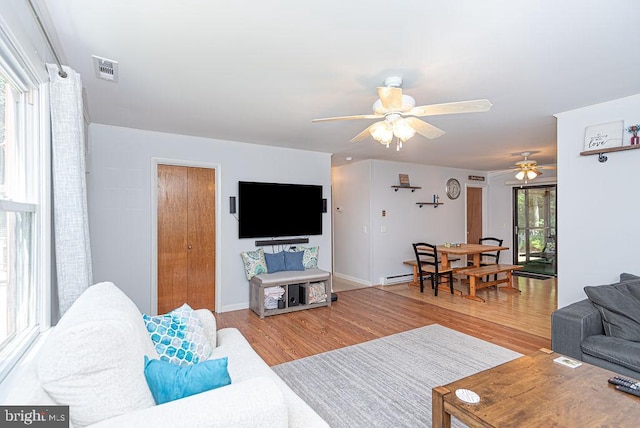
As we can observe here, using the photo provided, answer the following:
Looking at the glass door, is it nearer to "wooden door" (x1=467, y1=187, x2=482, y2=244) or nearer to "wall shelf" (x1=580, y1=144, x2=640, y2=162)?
"wooden door" (x1=467, y1=187, x2=482, y2=244)

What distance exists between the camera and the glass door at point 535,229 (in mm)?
6863

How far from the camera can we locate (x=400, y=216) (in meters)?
6.29

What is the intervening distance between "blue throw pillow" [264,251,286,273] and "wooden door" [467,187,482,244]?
490 cm

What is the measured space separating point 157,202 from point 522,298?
551 cm

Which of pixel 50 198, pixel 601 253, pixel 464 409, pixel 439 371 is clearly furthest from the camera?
pixel 601 253

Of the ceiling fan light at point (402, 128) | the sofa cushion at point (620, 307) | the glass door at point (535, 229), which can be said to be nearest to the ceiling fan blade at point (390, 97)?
the ceiling fan light at point (402, 128)

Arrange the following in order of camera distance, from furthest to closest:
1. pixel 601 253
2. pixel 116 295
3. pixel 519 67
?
1. pixel 601 253
2. pixel 519 67
3. pixel 116 295

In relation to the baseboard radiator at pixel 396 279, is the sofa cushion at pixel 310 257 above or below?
above

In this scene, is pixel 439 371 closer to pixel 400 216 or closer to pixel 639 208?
pixel 639 208

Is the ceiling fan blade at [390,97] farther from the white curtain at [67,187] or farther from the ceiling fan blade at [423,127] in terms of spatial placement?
the white curtain at [67,187]

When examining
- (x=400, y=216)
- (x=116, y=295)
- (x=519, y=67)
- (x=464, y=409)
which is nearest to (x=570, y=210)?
(x=519, y=67)

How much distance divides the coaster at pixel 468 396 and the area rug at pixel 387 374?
592 mm

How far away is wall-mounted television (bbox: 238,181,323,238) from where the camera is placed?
447 cm

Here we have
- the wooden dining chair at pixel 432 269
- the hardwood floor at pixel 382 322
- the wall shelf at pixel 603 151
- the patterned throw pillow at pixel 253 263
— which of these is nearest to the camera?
the wall shelf at pixel 603 151
